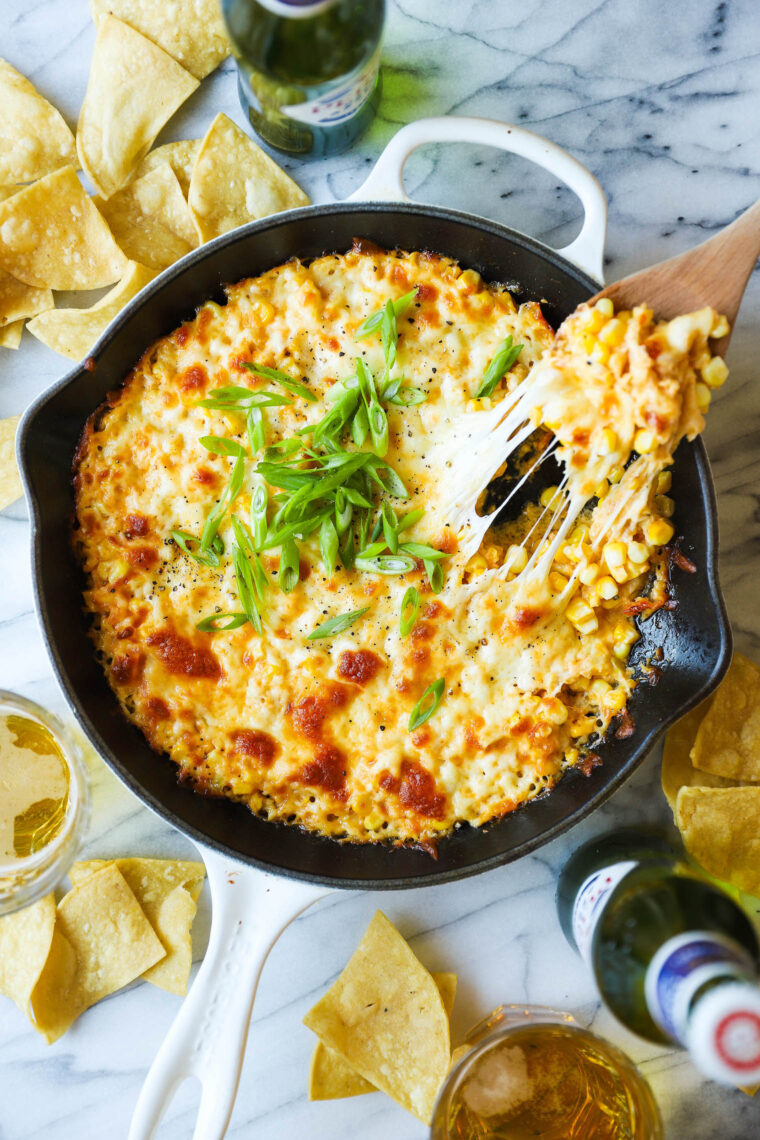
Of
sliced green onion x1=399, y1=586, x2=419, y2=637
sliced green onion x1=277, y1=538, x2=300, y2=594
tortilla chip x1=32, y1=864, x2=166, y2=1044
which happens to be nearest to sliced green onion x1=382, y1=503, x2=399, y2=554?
sliced green onion x1=399, y1=586, x2=419, y2=637

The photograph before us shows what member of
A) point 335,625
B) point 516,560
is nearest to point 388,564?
point 335,625

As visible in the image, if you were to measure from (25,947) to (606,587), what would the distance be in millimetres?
2077

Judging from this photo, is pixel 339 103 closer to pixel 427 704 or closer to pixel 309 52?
pixel 309 52

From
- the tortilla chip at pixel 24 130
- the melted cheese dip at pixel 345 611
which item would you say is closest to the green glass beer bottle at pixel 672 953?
the melted cheese dip at pixel 345 611

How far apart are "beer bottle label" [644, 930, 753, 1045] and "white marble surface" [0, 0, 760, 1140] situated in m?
0.54

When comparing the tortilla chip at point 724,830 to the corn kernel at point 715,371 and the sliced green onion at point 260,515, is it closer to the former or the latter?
the corn kernel at point 715,371

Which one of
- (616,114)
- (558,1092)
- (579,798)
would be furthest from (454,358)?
(558,1092)

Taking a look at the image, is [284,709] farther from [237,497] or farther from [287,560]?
[237,497]

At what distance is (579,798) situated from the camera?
2.71 m

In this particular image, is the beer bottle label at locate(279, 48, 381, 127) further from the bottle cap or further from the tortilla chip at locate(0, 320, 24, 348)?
the bottle cap

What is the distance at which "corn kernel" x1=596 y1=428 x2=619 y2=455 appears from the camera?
2.31m

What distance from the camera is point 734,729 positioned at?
285 cm

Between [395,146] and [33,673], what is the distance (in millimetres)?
1973

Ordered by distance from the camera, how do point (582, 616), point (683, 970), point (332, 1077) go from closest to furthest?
point (683, 970) < point (582, 616) < point (332, 1077)
